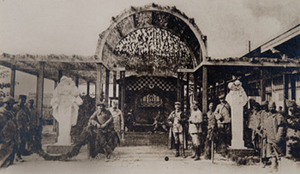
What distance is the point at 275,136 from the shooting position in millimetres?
4883

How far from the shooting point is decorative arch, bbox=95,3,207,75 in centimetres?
526

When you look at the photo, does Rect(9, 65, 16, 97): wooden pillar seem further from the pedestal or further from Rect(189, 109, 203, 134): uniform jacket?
Rect(189, 109, 203, 134): uniform jacket

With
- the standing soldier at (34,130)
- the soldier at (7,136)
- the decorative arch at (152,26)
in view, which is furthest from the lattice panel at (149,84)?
the soldier at (7,136)

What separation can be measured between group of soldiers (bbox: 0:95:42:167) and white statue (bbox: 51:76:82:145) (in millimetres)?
507

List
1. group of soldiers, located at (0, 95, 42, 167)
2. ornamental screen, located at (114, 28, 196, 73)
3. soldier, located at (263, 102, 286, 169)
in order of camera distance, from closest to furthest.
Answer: soldier, located at (263, 102, 286, 169), group of soldiers, located at (0, 95, 42, 167), ornamental screen, located at (114, 28, 196, 73)

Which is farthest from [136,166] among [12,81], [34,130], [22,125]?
[12,81]

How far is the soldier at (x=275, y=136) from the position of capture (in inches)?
191

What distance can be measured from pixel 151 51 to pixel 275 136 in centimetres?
351

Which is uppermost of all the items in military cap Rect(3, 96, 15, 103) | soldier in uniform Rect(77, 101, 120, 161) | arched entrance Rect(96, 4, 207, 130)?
arched entrance Rect(96, 4, 207, 130)

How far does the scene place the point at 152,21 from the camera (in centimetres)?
576

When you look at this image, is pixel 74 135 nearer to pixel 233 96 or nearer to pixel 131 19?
pixel 131 19

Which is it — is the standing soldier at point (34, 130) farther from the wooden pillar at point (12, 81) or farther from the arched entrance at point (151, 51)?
the arched entrance at point (151, 51)

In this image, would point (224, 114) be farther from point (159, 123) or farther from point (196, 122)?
point (159, 123)

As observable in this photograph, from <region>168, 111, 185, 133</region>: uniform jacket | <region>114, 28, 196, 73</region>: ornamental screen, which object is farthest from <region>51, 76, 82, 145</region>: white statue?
<region>168, 111, 185, 133</region>: uniform jacket
